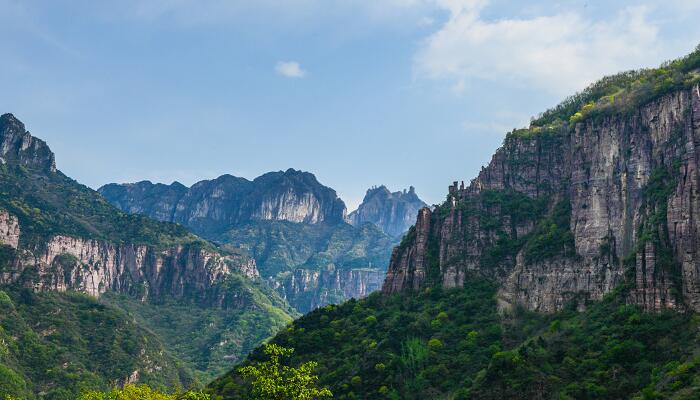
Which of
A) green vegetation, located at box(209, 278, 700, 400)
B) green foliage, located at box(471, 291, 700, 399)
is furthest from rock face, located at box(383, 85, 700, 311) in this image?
green vegetation, located at box(209, 278, 700, 400)

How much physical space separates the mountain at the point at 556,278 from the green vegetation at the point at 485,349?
0.29 m

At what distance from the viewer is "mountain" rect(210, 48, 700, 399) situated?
9269 cm

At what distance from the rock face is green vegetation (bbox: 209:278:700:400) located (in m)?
4.70

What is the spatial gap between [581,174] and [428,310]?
42223 millimetres

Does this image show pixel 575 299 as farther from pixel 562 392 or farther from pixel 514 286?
pixel 562 392

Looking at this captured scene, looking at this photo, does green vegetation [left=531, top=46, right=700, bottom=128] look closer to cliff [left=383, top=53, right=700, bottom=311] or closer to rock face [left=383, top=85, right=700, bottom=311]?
cliff [left=383, top=53, right=700, bottom=311]

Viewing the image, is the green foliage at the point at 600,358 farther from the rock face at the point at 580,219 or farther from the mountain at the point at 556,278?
the rock face at the point at 580,219

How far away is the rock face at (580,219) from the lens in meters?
99.8

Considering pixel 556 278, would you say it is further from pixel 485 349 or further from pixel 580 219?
pixel 485 349

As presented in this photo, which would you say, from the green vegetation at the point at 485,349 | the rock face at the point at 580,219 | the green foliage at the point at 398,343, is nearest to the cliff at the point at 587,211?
the rock face at the point at 580,219

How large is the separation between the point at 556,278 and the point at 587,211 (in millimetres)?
14608

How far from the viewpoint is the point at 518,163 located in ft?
519

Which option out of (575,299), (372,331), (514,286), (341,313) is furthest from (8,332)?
(575,299)

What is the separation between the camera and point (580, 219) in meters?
128
